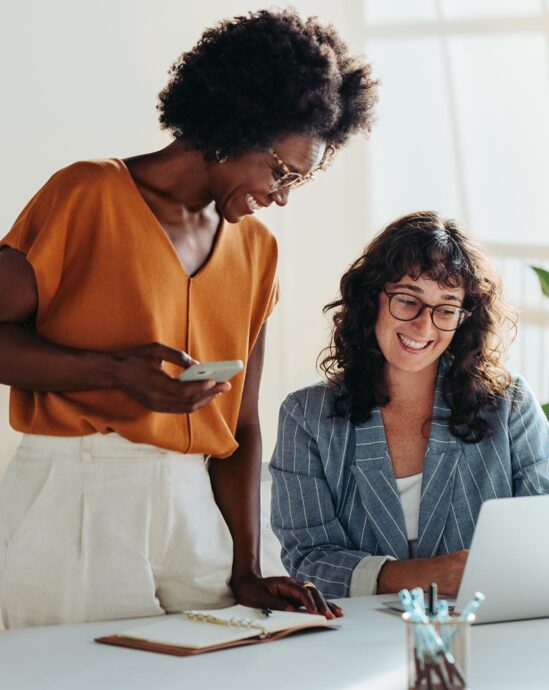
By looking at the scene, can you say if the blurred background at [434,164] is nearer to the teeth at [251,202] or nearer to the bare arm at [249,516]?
the bare arm at [249,516]

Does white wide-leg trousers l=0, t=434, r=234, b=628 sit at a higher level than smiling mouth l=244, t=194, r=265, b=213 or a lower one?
lower

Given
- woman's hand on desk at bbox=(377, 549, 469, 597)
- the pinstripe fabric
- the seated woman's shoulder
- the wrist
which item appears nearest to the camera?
the wrist

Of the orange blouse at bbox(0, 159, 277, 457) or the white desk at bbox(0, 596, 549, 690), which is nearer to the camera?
the white desk at bbox(0, 596, 549, 690)

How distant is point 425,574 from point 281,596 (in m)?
0.35

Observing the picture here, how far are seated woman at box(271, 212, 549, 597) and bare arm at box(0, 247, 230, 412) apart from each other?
64 cm

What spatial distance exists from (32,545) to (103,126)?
215cm

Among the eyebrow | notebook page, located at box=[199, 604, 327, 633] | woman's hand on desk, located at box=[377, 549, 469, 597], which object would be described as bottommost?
woman's hand on desk, located at box=[377, 549, 469, 597]

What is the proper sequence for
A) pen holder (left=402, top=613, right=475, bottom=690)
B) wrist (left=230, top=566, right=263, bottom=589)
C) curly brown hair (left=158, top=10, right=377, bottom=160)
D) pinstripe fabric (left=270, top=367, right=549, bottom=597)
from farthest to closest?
pinstripe fabric (left=270, top=367, right=549, bottom=597) → wrist (left=230, top=566, right=263, bottom=589) → curly brown hair (left=158, top=10, right=377, bottom=160) → pen holder (left=402, top=613, right=475, bottom=690)

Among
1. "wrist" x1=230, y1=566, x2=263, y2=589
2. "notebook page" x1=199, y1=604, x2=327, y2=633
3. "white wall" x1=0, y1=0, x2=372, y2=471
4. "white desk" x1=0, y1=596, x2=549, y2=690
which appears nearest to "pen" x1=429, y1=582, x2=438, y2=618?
"white desk" x1=0, y1=596, x2=549, y2=690

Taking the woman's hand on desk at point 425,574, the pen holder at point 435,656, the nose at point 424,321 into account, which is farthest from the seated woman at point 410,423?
the pen holder at point 435,656

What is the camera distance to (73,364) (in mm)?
1508

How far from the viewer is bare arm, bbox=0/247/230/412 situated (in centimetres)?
148

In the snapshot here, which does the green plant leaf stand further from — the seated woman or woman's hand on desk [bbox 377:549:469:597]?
woman's hand on desk [bbox 377:549:469:597]

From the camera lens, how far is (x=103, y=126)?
3443 millimetres
